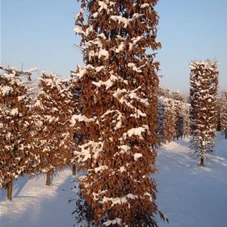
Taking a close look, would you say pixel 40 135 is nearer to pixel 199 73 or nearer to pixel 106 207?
pixel 106 207

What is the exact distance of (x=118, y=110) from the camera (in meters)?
9.94

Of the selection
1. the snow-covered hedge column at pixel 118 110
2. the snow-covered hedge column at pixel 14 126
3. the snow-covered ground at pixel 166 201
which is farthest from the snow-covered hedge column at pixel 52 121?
the snow-covered hedge column at pixel 118 110

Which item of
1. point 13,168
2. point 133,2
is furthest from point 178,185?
point 133,2

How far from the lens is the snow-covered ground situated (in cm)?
1725

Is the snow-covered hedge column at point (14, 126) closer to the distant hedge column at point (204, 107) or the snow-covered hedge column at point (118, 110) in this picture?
the snow-covered hedge column at point (118, 110)

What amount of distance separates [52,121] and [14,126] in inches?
255

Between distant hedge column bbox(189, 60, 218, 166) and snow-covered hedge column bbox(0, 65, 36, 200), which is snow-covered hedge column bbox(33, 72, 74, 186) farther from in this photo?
distant hedge column bbox(189, 60, 218, 166)

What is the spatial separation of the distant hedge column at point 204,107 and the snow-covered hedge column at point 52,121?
621 inches

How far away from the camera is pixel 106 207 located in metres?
9.99

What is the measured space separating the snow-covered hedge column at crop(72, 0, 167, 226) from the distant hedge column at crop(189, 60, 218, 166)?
82.6 feet

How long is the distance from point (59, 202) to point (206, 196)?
36.7 ft

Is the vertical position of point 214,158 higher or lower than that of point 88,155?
lower

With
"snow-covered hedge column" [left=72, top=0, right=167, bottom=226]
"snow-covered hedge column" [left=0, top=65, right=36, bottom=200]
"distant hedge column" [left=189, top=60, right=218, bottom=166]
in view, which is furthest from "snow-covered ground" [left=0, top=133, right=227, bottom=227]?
"distant hedge column" [left=189, top=60, right=218, bottom=166]

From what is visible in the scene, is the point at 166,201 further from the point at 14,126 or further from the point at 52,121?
the point at 14,126
